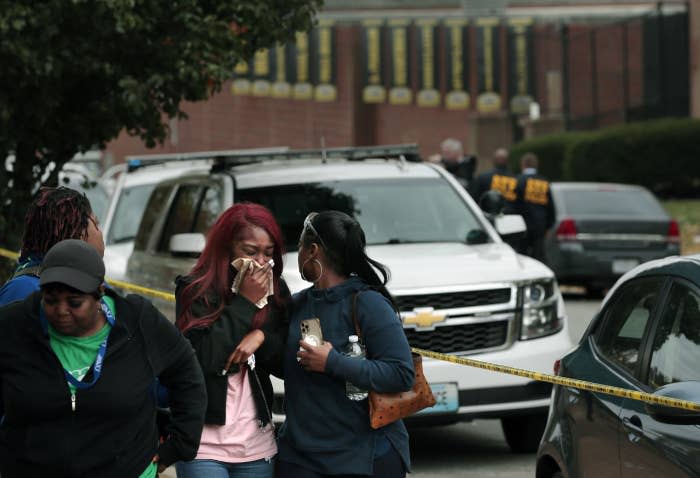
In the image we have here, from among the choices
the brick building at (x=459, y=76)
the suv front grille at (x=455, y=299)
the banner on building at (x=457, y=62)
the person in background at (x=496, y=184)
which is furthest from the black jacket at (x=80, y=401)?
the banner on building at (x=457, y=62)

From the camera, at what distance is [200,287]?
510 centimetres

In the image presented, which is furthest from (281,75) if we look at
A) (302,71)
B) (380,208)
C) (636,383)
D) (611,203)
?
(636,383)

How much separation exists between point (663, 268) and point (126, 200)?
10272 mm

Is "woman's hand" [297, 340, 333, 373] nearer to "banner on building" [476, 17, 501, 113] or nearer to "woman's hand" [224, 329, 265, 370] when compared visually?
"woman's hand" [224, 329, 265, 370]

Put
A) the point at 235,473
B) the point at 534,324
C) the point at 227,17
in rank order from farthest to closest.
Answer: the point at 227,17, the point at 534,324, the point at 235,473

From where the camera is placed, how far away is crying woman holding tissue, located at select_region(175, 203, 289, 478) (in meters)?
4.95

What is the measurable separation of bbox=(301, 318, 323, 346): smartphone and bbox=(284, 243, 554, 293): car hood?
372 centimetres

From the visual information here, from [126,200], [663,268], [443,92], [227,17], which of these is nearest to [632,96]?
[443,92]

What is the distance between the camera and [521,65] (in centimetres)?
4869

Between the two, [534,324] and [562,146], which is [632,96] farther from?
[534,324]

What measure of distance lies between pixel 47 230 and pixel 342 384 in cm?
109

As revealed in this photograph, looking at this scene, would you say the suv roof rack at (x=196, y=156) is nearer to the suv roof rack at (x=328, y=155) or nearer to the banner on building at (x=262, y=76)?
the suv roof rack at (x=328, y=155)

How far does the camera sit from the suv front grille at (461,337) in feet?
29.0

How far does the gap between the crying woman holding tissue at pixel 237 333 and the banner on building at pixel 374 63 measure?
47.8 metres
